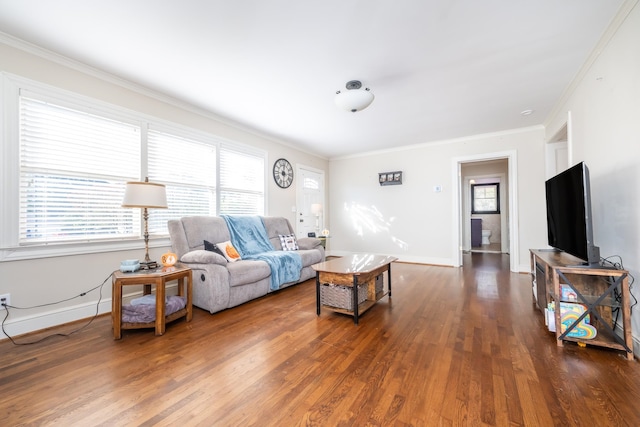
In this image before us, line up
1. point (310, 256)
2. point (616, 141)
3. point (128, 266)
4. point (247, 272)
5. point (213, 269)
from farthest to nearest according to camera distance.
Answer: point (310, 256)
point (247, 272)
point (213, 269)
point (128, 266)
point (616, 141)

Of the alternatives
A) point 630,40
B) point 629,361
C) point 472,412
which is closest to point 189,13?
point 472,412

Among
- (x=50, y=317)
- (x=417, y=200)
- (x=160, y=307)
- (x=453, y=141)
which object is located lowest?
(x=50, y=317)

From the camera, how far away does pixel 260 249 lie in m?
3.81

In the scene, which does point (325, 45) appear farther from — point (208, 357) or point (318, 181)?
point (318, 181)

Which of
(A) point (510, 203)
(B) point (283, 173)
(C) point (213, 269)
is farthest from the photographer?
(B) point (283, 173)

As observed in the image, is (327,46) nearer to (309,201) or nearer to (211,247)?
(211,247)

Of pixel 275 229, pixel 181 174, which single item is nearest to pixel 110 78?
pixel 181 174

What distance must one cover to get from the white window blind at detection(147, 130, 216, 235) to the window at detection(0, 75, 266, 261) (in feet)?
0.04

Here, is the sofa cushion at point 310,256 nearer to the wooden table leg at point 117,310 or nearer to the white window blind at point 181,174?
the white window blind at point 181,174

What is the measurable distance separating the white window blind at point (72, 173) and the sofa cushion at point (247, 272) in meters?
1.27

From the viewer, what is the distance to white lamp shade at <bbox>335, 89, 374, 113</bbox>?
249 centimetres

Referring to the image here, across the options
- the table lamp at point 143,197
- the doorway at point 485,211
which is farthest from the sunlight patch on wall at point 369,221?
the table lamp at point 143,197

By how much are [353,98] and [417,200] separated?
3488mm

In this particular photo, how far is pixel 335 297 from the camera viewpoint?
102 inches
